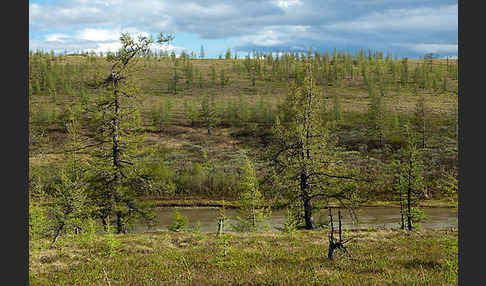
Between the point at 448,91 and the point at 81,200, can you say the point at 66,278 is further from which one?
the point at 448,91

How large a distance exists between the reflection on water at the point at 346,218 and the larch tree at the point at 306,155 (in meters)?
10.2

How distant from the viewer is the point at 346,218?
126 feet

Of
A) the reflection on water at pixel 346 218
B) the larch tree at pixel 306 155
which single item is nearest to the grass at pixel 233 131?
the larch tree at pixel 306 155

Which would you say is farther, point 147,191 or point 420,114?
point 420,114

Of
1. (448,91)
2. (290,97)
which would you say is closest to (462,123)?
(290,97)

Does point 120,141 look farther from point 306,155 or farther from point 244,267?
point 244,267

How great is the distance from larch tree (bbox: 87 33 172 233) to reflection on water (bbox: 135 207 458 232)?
9726mm

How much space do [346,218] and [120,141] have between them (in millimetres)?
24644

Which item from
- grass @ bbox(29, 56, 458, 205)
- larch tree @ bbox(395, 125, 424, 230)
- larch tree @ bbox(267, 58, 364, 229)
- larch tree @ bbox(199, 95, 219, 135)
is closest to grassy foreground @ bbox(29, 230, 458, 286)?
larch tree @ bbox(267, 58, 364, 229)

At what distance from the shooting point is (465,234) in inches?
159

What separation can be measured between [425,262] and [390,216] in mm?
33772

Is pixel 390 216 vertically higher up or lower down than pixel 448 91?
lower down

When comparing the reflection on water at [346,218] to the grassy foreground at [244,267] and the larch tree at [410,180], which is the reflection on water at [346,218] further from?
the grassy foreground at [244,267]

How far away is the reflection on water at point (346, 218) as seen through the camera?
1412 inches
